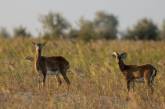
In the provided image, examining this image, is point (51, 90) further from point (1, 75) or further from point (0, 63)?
point (0, 63)

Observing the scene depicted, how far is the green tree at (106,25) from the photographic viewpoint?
55.8 metres

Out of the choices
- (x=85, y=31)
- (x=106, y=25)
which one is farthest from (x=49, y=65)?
(x=106, y=25)

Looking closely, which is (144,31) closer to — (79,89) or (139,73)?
(139,73)

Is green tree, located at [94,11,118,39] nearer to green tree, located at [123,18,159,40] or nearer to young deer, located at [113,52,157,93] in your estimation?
green tree, located at [123,18,159,40]

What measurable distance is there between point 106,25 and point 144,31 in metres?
8.43

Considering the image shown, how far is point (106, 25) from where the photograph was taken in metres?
63.7

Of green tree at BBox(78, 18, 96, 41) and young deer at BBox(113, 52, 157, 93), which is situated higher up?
green tree at BBox(78, 18, 96, 41)

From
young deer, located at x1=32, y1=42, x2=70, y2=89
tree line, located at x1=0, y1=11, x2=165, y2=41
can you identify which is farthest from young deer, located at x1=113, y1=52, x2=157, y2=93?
tree line, located at x1=0, y1=11, x2=165, y2=41

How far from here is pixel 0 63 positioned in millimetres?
20000

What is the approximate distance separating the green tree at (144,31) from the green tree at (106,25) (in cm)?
164

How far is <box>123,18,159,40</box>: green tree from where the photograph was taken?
5572cm

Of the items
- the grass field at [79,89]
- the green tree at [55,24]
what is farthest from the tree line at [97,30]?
the grass field at [79,89]

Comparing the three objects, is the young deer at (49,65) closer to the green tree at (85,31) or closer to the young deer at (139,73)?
the young deer at (139,73)

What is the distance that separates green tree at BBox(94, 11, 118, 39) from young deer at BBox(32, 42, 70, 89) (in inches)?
1452
